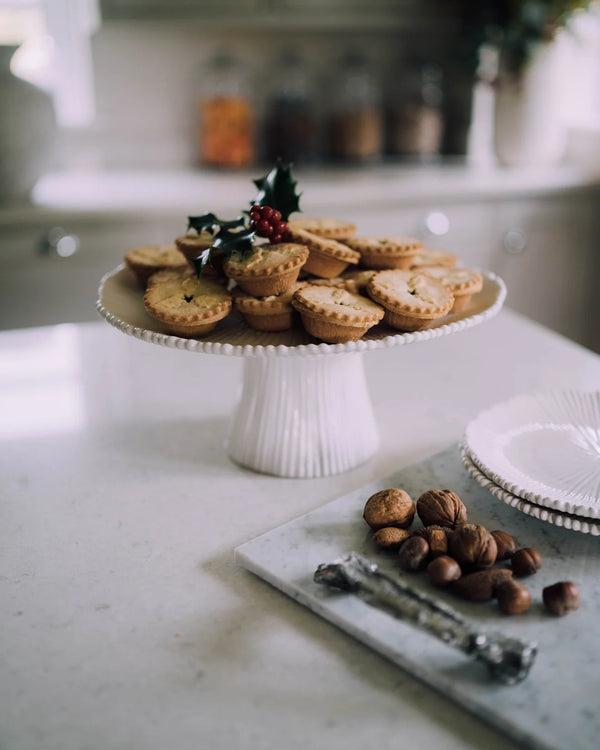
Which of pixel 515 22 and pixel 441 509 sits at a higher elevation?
pixel 515 22

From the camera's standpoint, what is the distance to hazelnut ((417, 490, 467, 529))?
0.82 meters

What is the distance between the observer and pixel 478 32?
2.57 meters

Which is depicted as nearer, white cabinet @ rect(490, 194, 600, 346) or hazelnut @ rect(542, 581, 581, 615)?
hazelnut @ rect(542, 581, 581, 615)

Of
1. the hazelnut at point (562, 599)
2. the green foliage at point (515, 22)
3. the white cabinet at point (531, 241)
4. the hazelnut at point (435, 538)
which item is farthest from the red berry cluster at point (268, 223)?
the green foliage at point (515, 22)

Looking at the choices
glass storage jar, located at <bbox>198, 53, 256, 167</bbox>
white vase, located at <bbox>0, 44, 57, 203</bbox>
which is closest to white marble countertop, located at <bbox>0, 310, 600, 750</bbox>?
white vase, located at <bbox>0, 44, 57, 203</bbox>

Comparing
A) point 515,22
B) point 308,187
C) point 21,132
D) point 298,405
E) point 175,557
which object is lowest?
point 175,557

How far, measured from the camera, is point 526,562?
76 centimetres

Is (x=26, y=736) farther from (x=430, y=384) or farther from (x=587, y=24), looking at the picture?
(x=587, y=24)

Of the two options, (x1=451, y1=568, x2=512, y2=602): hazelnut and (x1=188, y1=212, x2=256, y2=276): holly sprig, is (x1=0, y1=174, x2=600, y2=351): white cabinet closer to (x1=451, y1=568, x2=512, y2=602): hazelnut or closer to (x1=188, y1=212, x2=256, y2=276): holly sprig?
(x1=188, y1=212, x2=256, y2=276): holly sprig

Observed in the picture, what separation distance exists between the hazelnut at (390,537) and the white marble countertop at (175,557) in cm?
11

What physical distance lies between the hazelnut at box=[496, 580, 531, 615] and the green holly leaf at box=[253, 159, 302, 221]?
0.56 meters

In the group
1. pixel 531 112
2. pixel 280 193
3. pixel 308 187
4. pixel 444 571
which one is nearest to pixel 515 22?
pixel 531 112

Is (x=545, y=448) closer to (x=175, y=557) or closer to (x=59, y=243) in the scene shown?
(x=175, y=557)

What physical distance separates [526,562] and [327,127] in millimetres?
2393
